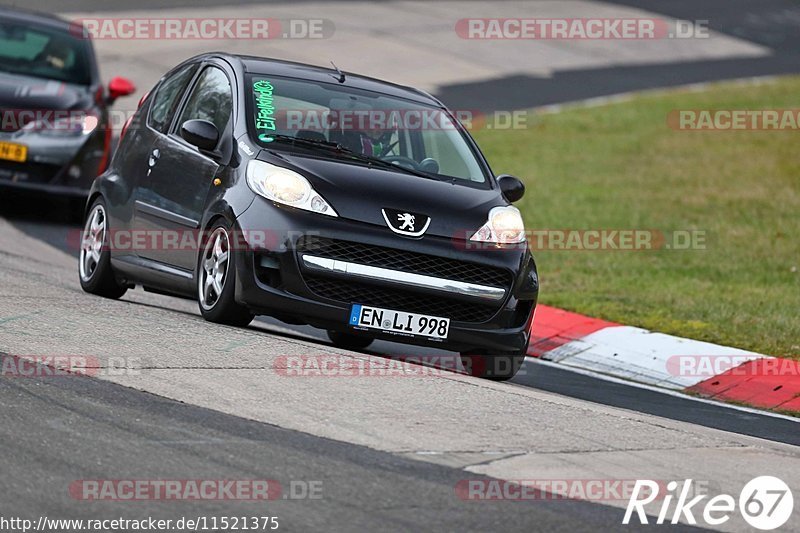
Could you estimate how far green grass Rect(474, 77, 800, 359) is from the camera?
12898 millimetres

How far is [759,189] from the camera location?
1895 centimetres

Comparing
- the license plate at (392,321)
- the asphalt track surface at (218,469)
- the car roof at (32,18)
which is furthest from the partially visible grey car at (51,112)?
the asphalt track surface at (218,469)

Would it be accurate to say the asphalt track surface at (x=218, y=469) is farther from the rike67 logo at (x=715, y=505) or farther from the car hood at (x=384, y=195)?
the car hood at (x=384, y=195)

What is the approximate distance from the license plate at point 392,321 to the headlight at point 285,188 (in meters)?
0.56

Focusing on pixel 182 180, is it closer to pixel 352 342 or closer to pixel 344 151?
pixel 344 151

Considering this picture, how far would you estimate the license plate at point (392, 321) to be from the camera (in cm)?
875

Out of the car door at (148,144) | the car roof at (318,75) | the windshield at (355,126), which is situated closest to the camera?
the windshield at (355,126)

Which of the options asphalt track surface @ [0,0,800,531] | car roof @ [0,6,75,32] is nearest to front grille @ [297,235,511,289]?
asphalt track surface @ [0,0,800,531]

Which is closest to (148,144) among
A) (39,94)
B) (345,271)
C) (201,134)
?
(201,134)

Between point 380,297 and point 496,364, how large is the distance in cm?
106

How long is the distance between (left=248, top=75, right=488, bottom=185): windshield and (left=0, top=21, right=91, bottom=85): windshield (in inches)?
263

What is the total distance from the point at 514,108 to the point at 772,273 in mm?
10706

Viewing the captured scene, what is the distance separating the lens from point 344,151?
9.46 metres

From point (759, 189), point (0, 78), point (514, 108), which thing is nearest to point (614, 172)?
point (759, 189)
